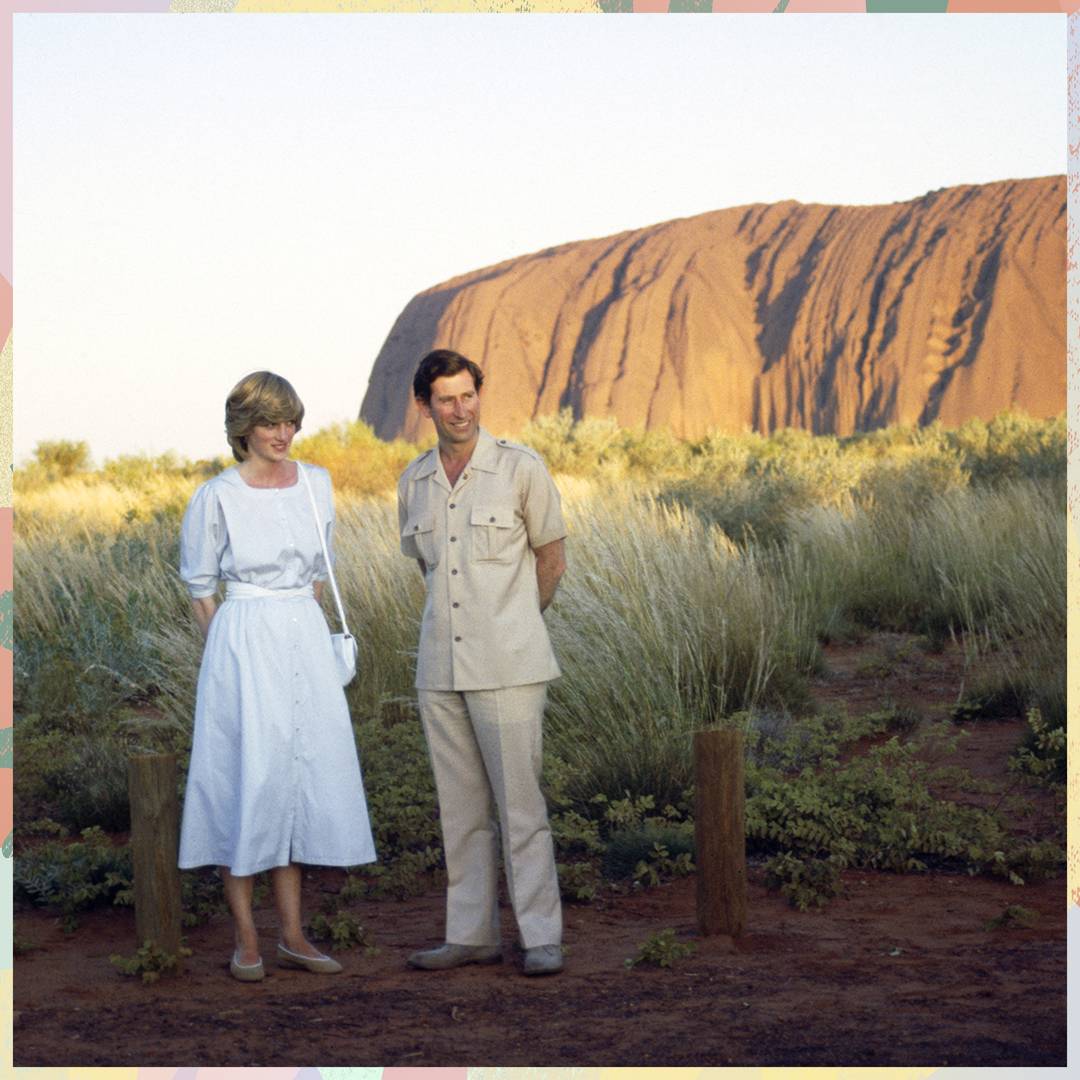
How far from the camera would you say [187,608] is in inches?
409

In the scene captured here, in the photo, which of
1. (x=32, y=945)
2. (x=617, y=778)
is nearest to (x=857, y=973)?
(x=617, y=778)

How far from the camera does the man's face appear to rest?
4402 millimetres

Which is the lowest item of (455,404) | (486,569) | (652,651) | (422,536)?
(652,651)

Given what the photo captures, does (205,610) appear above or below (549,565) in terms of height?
below

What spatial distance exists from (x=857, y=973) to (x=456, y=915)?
130cm

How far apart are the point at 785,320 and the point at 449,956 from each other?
1759 inches

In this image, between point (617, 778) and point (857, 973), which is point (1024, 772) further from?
point (857, 973)

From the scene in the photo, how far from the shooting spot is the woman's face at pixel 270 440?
4.39 metres

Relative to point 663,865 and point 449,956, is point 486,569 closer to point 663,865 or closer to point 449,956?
point 449,956

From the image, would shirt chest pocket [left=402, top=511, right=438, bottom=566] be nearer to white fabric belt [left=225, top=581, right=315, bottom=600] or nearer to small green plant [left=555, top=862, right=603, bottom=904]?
white fabric belt [left=225, top=581, right=315, bottom=600]

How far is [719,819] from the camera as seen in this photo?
4.77m

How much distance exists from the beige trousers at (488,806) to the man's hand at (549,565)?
0.34 metres

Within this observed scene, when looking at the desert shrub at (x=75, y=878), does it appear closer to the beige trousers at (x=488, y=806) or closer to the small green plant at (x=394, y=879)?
the small green plant at (x=394, y=879)

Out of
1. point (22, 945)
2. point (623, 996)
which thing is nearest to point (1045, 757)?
point (623, 996)
